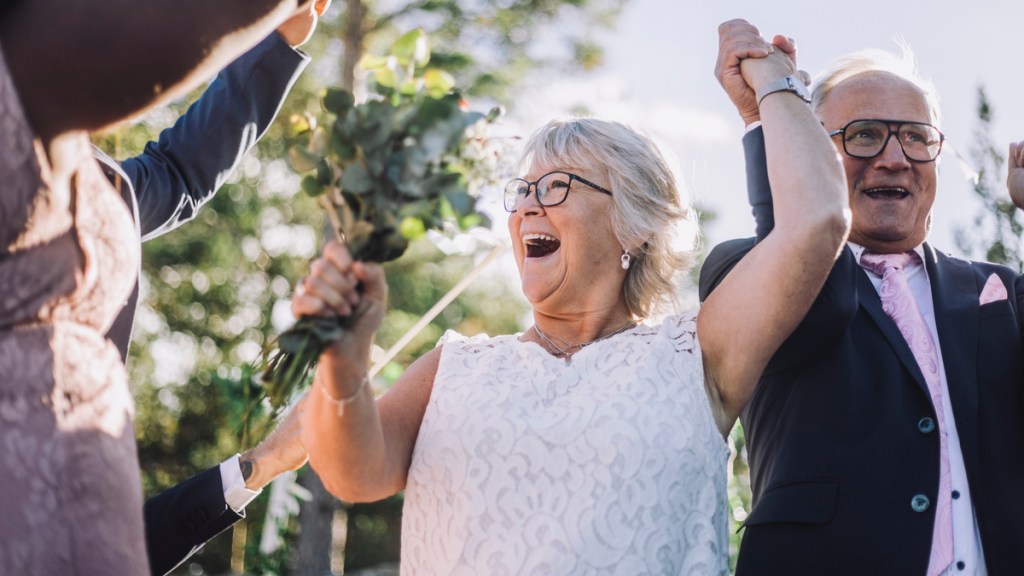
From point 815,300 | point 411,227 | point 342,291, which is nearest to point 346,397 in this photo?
point 342,291

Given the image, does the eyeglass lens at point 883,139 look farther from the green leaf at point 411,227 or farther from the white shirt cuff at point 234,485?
the white shirt cuff at point 234,485

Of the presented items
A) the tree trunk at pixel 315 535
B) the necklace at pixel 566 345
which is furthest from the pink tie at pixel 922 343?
the tree trunk at pixel 315 535

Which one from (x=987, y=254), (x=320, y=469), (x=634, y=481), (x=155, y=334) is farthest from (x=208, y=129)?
(x=155, y=334)

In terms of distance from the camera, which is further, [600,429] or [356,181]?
[600,429]

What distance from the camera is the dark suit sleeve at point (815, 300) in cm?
286

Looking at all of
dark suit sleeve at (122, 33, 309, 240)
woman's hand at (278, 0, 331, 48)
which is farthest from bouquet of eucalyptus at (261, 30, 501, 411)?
dark suit sleeve at (122, 33, 309, 240)

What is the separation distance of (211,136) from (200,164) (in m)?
0.09

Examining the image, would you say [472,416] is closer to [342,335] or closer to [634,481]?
[634,481]

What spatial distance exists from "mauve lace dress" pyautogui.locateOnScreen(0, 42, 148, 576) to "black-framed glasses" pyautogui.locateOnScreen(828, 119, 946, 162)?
2.30 meters

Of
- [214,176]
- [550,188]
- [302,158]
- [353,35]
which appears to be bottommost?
[353,35]

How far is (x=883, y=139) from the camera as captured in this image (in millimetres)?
3281

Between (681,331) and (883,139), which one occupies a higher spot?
Answer: (883,139)

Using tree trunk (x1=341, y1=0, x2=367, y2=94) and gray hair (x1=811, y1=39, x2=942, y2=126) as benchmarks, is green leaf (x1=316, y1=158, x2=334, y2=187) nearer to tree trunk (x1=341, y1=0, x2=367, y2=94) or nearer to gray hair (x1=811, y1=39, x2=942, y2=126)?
gray hair (x1=811, y1=39, x2=942, y2=126)

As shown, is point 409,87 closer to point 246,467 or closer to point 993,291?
point 246,467
